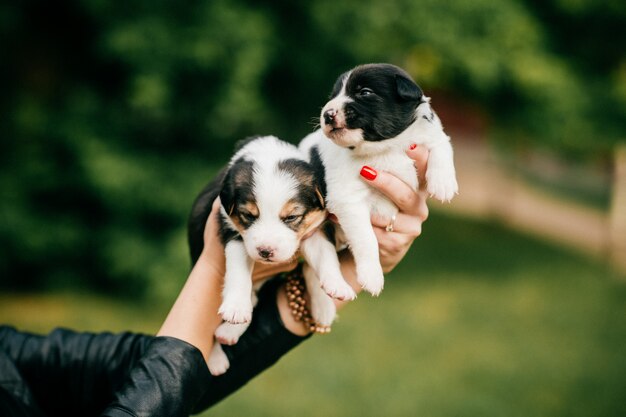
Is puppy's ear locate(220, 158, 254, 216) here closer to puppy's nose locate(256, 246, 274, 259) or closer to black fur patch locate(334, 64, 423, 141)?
puppy's nose locate(256, 246, 274, 259)

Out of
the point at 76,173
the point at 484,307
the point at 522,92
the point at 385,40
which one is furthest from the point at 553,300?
the point at 76,173

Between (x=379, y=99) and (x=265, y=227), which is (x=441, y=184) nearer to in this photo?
(x=379, y=99)

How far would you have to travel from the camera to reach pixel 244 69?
7.03m

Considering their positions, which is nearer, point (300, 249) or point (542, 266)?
point (300, 249)

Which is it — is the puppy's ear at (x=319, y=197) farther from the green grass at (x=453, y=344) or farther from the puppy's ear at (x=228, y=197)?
the green grass at (x=453, y=344)

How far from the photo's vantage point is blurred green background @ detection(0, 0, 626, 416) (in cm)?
668

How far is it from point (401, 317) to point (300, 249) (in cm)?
587

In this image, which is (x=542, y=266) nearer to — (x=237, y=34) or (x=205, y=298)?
(x=237, y=34)

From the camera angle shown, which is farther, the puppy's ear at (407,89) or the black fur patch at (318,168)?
the black fur patch at (318,168)

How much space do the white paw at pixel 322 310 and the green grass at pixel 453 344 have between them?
3.48 meters

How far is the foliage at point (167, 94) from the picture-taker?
718cm

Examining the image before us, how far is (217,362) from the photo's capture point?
2.71m

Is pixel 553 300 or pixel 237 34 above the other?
pixel 237 34

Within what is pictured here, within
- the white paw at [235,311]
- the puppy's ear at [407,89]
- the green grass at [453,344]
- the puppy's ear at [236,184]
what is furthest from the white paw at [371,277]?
the green grass at [453,344]
